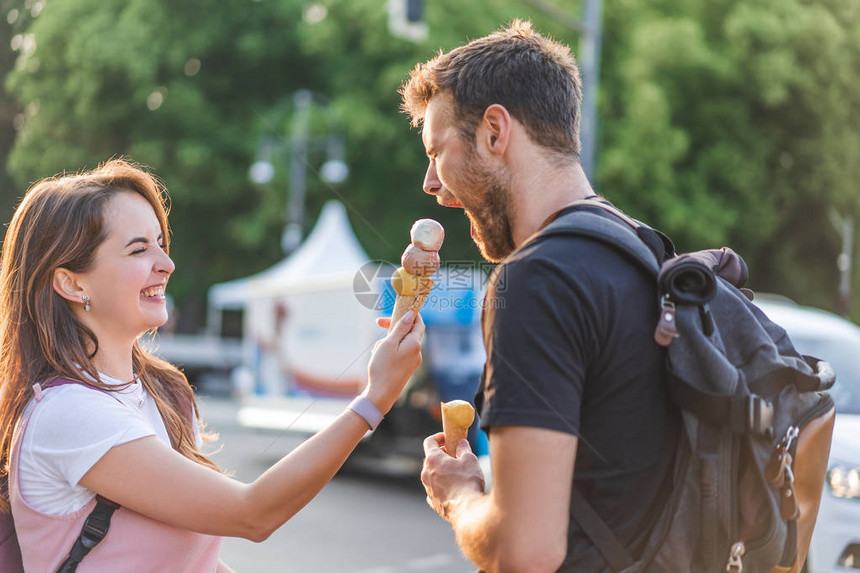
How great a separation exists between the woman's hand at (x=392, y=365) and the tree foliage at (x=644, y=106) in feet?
42.3

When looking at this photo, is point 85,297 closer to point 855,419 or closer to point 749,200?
point 855,419

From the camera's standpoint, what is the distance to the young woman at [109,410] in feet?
5.90

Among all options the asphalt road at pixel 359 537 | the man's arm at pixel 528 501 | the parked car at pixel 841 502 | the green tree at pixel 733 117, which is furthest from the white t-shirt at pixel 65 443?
the green tree at pixel 733 117

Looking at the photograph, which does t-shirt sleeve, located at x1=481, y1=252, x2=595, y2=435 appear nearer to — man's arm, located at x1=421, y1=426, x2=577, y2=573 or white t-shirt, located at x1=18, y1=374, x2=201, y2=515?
man's arm, located at x1=421, y1=426, x2=577, y2=573

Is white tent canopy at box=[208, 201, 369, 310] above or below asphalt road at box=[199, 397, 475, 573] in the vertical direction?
above

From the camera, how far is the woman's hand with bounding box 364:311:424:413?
1875 millimetres

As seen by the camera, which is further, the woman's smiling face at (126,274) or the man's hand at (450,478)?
the woman's smiling face at (126,274)

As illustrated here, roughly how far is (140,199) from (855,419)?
4253 mm

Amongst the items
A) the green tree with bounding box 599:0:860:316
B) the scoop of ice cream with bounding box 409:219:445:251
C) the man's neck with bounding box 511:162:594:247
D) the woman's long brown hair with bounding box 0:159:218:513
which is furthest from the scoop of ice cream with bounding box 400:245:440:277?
the green tree with bounding box 599:0:860:316

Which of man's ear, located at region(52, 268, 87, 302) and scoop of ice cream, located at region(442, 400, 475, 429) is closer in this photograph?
scoop of ice cream, located at region(442, 400, 475, 429)

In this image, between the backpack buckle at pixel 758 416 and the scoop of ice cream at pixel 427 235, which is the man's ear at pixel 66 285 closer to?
the scoop of ice cream at pixel 427 235

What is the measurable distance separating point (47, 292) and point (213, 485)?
0.65 m

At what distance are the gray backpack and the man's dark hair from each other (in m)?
0.28

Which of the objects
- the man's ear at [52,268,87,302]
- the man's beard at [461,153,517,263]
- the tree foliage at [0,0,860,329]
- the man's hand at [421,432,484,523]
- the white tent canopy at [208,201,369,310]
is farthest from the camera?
the tree foliage at [0,0,860,329]
